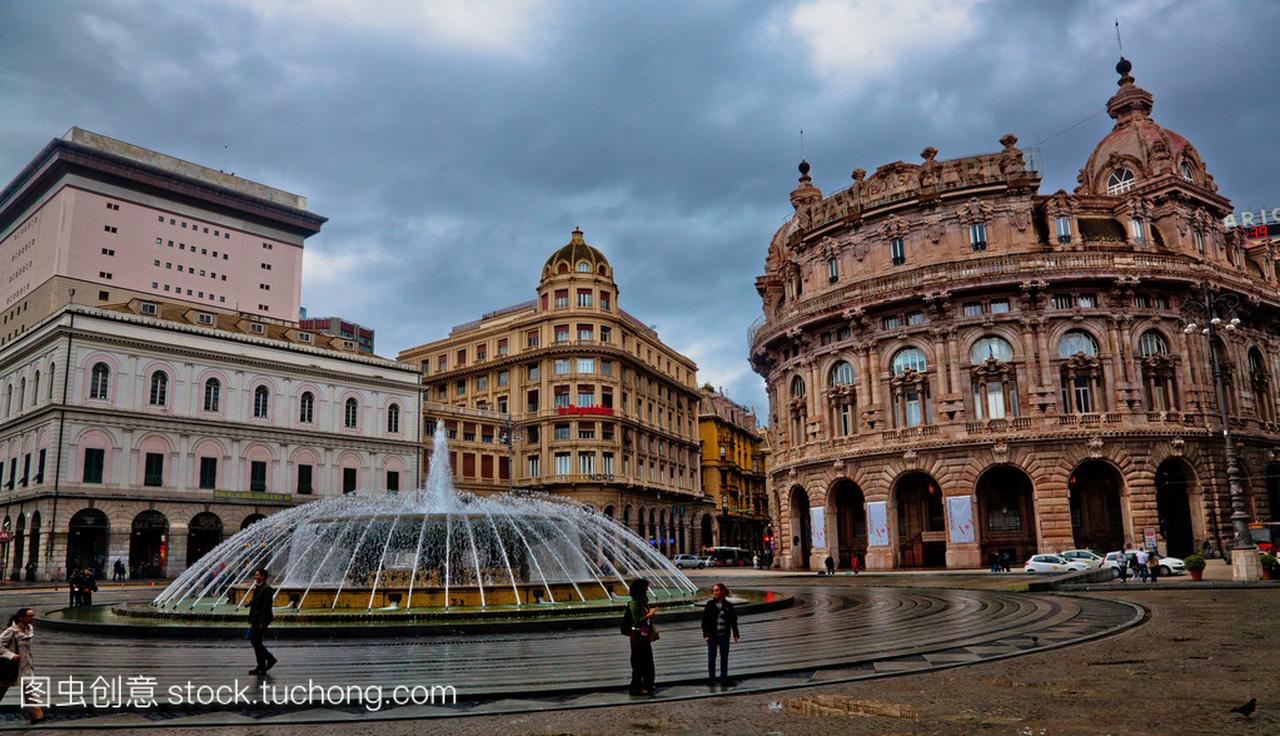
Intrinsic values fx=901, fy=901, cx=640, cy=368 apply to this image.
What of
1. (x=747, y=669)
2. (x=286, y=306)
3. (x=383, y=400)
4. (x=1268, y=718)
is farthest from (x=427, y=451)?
(x=1268, y=718)

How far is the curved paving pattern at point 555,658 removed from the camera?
34.9 feet

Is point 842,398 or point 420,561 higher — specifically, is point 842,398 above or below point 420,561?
above

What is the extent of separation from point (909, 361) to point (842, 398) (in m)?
4.45

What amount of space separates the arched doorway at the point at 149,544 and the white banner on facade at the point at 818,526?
38607mm

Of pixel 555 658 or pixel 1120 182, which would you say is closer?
pixel 555 658

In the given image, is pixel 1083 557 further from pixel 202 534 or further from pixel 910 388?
pixel 202 534

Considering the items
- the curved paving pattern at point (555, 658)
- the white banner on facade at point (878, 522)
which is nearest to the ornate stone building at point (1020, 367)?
the white banner on facade at point (878, 522)

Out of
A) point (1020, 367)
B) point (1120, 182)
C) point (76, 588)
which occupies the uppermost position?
point (1120, 182)

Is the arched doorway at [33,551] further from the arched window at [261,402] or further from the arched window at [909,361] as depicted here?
the arched window at [909,361]

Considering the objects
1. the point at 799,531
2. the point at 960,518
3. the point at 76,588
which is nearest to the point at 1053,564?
the point at 960,518

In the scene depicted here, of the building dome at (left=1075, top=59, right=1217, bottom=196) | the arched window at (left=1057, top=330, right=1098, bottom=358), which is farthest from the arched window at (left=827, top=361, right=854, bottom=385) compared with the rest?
the building dome at (left=1075, top=59, right=1217, bottom=196)

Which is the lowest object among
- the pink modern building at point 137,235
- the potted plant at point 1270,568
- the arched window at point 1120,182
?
the potted plant at point 1270,568

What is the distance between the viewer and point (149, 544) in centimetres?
5406

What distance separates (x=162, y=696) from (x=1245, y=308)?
57549 mm
